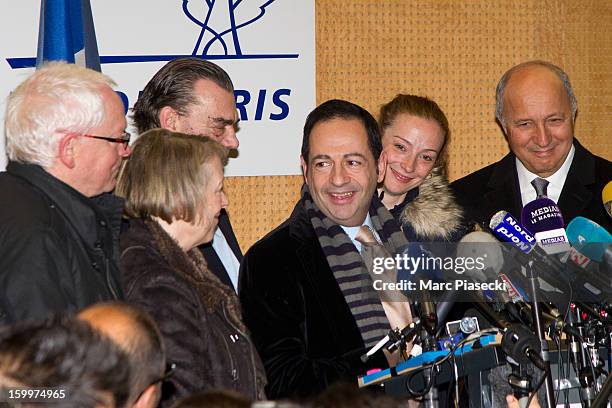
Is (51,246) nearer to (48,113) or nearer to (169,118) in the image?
(48,113)

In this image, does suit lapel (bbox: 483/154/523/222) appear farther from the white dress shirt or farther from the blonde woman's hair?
the blonde woman's hair

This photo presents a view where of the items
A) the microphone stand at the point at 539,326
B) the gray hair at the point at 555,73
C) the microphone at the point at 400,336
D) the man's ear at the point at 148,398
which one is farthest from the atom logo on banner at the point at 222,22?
the man's ear at the point at 148,398

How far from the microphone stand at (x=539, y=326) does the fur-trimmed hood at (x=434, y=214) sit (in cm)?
83

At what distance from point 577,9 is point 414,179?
2.12 meters

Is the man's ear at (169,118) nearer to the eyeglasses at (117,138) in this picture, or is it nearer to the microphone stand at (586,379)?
the eyeglasses at (117,138)

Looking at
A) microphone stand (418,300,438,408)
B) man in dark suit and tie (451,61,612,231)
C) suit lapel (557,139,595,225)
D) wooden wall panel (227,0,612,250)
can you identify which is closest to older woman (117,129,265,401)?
microphone stand (418,300,438,408)

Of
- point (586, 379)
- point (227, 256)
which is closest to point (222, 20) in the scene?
point (227, 256)

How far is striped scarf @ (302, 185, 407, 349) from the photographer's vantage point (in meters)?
3.07

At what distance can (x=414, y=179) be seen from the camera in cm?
381

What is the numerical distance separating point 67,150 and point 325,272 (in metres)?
1.01

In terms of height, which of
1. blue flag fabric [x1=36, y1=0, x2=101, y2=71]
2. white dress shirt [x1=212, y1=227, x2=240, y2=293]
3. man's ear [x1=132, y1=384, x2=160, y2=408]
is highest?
blue flag fabric [x1=36, y1=0, x2=101, y2=71]

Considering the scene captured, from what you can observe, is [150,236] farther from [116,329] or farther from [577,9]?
[577,9]

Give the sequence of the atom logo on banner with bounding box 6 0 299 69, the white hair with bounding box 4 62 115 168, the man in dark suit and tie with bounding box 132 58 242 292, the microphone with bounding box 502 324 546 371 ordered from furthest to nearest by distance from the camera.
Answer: the atom logo on banner with bounding box 6 0 299 69
the man in dark suit and tie with bounding box 132 58 242 292
the white hair with bounding box 4 62 115 168
the microphone with bounding box 502 324 546 371

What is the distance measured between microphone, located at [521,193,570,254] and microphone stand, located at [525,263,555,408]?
173 millimetres
